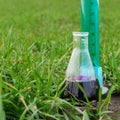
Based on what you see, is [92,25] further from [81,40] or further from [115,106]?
[115,106]

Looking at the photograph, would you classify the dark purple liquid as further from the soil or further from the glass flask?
the soil

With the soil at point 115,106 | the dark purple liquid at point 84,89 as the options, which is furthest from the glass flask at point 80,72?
the soil at point 115,106

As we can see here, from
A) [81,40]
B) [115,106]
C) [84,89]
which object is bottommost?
[115,106]

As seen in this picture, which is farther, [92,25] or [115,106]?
[92,25]

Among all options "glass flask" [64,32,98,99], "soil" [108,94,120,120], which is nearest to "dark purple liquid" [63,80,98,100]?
"glass flask" [64,32,98,99]

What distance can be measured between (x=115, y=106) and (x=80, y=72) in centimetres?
25

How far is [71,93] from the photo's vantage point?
103 inches

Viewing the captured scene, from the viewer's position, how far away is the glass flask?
2.60 meters

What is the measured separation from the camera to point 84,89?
8.56ft

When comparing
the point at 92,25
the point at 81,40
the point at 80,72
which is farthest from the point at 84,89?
the point at 92,25

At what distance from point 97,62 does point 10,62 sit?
1.78 ft

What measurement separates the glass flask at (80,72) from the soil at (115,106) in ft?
0.38

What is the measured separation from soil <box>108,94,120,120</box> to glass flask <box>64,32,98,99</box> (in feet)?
0.38

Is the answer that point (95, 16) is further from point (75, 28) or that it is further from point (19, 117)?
point (75, 28)
